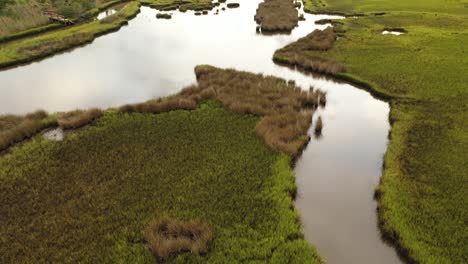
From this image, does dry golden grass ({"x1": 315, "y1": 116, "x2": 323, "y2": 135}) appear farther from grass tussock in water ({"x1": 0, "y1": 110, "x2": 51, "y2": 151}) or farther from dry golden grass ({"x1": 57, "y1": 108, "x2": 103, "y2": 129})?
grass tussock in water ({"x1": 0, "y1": 110, "x2": 51, "y2": 151})

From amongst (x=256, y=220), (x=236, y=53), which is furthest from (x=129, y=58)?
(x=256, y=220)

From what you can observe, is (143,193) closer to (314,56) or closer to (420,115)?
(420,115)

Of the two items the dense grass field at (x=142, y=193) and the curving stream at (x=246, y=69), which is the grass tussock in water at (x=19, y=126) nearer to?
the dense grass field at (x=142, y=193)

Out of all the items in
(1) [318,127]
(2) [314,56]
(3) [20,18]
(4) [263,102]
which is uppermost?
(3) [20,18]

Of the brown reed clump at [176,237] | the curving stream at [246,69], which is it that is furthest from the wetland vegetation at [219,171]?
the curving stream at [246,69]

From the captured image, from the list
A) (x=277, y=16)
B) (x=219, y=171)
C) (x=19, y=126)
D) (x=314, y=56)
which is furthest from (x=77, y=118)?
(x=277, y=16)

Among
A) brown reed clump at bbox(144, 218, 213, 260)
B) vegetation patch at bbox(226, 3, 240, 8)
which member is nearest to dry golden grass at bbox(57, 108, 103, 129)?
brown reed clump at bbox(144, 218, 213, 260)
